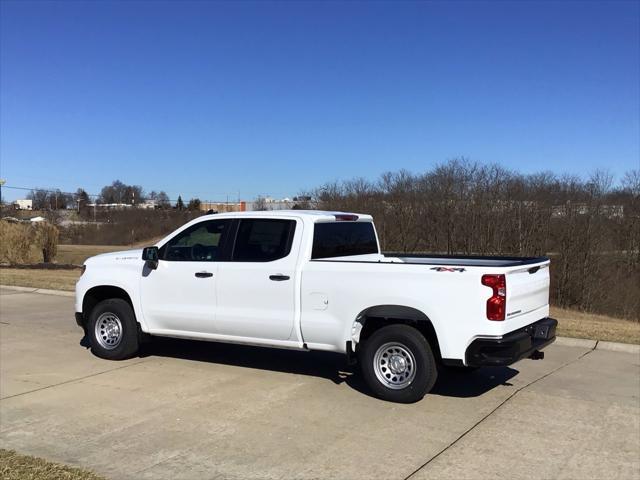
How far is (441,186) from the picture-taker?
85.0 ft

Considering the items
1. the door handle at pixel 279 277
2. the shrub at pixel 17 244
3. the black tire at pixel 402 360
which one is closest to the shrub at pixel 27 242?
the shrub at pixel 17 244

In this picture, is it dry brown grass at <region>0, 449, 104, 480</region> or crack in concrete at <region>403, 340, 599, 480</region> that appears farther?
crack in concrete at <region>403, 340, 599, 480</region>

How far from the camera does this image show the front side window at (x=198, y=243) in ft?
23.2

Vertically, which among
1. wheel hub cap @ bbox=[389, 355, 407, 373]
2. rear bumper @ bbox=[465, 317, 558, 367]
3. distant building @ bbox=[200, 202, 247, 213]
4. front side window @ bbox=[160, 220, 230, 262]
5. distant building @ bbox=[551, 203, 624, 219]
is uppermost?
distant building @ bbox=[551, 203, 624, 219]

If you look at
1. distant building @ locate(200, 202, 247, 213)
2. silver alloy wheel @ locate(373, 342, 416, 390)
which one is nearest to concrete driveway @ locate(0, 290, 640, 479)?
silver alloy wheel @ locate(373, 342, 416, 390)

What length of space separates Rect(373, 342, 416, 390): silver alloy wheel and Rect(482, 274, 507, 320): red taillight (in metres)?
0.91

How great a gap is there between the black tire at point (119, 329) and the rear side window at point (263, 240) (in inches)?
68.6

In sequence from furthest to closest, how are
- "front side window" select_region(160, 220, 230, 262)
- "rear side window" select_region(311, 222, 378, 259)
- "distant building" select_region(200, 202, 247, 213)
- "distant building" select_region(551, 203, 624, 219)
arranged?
"distant building" select_region(551, 203, 624, 219) → "distant building" select_region(200, 202, 247, 213) → "front side window" select_region(160, 220, 230, 262) → "rear side window" select_region(311, 222, 378, 259)

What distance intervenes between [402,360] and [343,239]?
182 cm

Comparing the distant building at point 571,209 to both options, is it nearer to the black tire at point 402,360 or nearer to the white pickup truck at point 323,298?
the white pickup truck at point 323,298

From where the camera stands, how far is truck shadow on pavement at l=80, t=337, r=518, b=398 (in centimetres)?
664

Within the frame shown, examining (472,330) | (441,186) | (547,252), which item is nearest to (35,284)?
(472,330)

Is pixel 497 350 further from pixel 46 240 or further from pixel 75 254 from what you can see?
pixel 75 254

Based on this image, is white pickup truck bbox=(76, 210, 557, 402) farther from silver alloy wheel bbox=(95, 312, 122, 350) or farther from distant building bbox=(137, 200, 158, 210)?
distant building bbox=(137, 200, 158, 210)
